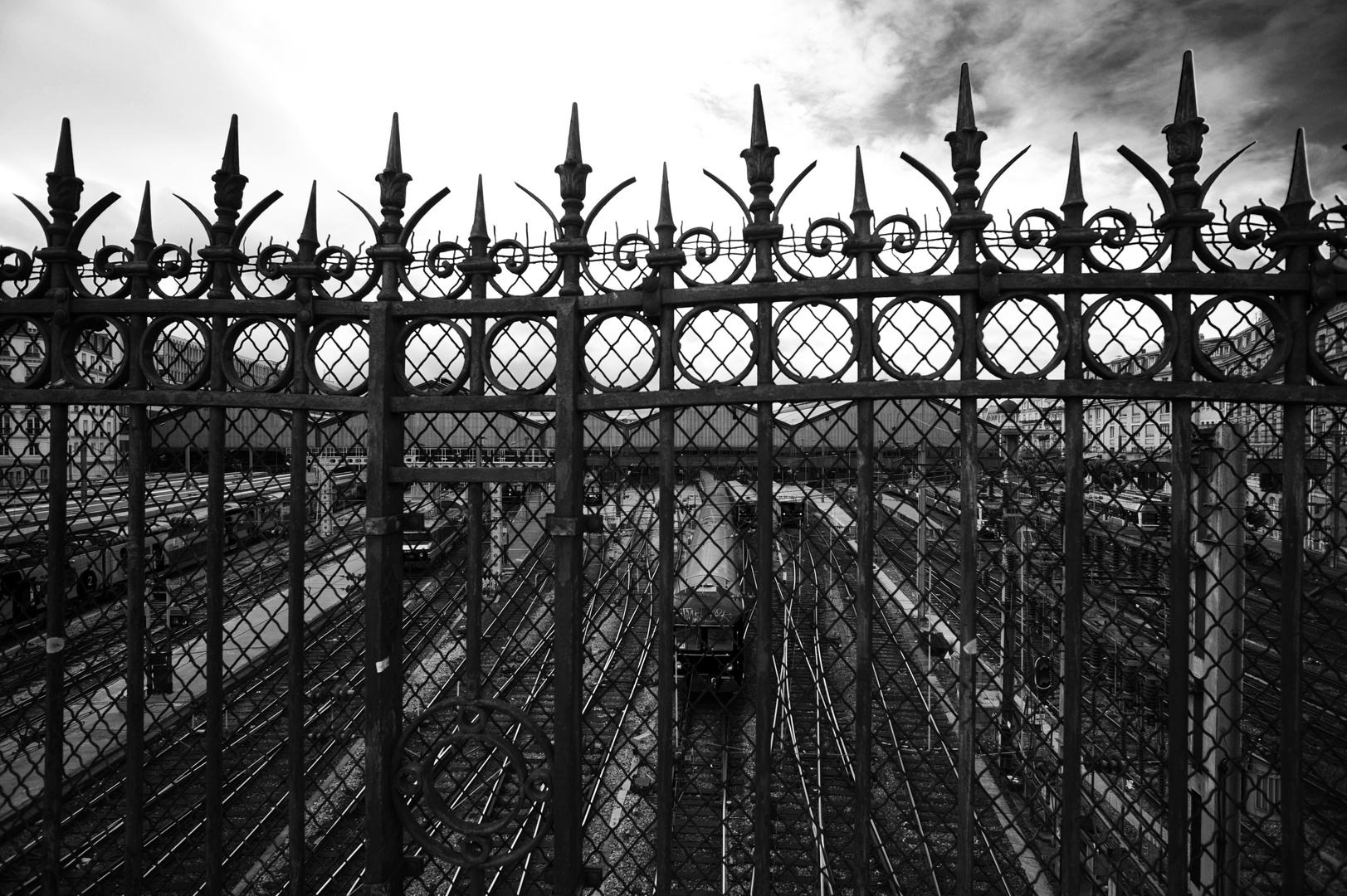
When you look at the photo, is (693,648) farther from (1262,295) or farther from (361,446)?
(1262,295)

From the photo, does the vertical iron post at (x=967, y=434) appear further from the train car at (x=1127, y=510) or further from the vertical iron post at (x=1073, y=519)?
the train car at (x=1127, y=510)

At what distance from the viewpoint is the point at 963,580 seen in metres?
2.42

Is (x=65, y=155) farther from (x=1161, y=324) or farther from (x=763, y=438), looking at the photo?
(x=1161, y=324)

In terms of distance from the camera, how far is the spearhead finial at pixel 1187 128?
2346 millimetres

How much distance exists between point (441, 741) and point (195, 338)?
194 centimetres

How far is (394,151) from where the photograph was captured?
2.62 metres

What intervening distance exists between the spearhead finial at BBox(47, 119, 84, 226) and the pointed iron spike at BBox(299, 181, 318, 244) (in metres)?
1.04

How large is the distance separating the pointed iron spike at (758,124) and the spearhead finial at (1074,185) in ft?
3.59

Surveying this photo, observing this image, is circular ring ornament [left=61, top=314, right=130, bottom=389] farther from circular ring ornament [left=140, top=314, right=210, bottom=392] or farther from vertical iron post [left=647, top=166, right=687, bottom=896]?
vertical iron post [left=647, top=166, right=687, bottom=896]

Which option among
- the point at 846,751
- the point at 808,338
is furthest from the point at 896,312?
the point at 846,751

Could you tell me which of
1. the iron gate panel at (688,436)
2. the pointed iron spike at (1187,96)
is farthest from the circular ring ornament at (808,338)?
the pointed iron spike at (1187,96)

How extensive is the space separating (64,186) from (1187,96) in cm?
441

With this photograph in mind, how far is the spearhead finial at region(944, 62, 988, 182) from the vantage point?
2381 millimetres


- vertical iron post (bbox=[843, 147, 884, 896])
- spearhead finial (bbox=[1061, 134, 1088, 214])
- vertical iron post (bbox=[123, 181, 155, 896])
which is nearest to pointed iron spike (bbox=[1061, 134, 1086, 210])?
spearhead finial (bbox=[1061, 134, 1088, 214])
